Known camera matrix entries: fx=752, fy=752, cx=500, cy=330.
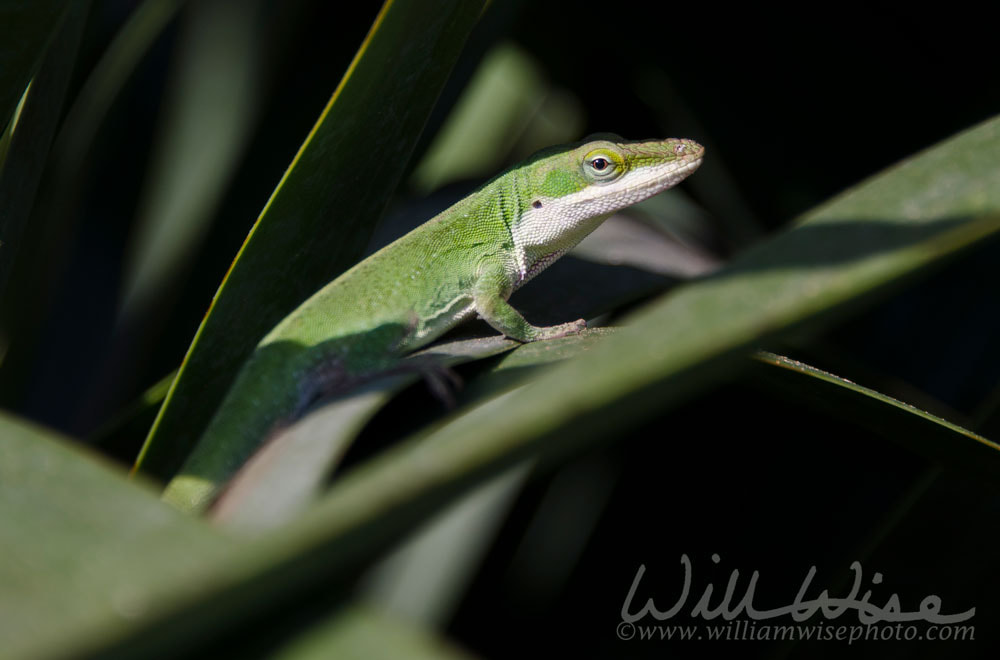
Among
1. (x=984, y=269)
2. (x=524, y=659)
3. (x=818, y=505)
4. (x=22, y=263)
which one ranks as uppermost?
(x=984, y=269)

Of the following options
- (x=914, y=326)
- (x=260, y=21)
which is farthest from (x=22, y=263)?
(x=914, y=326)

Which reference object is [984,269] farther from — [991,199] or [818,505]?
[991,199]

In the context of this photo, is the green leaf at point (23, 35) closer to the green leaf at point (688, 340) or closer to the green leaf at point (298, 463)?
the green leaf at point (298, 463)

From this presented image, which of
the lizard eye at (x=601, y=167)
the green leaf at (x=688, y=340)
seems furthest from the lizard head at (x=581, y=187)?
the green leaf at (x=688, y=340)

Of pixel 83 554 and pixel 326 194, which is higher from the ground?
pixel 326 194
